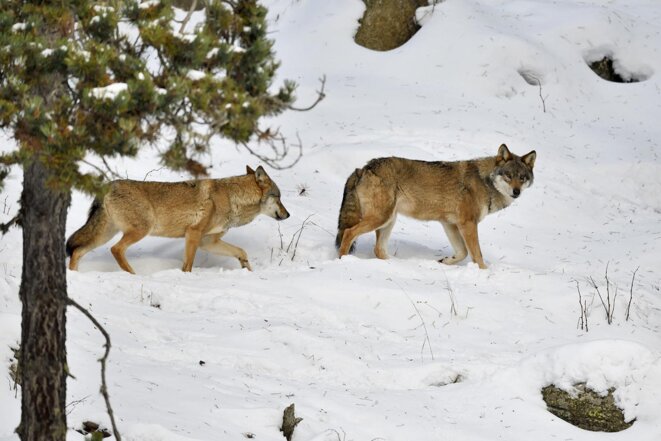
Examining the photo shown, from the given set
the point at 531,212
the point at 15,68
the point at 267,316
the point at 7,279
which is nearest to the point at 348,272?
the point at 267,316

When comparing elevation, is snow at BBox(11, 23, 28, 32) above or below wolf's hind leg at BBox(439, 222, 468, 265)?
above

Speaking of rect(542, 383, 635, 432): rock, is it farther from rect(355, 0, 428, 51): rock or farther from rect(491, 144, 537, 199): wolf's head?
rect(355, 0, 428, 51): rock

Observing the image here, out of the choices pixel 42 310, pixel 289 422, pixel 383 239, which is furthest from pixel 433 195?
pixel 42 310

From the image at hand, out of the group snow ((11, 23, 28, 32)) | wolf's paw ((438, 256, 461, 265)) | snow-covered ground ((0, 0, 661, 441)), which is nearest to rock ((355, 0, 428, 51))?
snow-covered ground ((0, 0, 661, 441))

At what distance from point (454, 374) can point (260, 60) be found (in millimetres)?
4080

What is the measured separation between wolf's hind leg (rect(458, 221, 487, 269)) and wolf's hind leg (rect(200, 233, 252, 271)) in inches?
106

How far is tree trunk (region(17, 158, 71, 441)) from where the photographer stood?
5152mm

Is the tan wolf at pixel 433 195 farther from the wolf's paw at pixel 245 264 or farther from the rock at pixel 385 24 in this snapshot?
the rock at pixel 385 24

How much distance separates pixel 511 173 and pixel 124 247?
4.84 metres

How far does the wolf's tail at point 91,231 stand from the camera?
10.5m

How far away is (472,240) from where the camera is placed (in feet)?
38.7

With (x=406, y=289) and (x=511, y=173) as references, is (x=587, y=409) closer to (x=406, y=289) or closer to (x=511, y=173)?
(x=406, y=289)

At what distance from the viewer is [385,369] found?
821 centimetres

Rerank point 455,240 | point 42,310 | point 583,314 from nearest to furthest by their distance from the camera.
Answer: point 42,310
point 583,314
point 455,240
